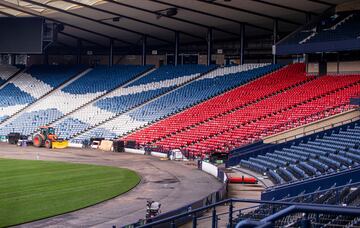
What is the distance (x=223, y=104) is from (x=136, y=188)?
75.9 feet

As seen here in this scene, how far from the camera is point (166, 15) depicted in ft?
168

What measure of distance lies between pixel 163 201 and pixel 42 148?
995 inches

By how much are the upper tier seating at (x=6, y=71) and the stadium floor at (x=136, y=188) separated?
22.6 m

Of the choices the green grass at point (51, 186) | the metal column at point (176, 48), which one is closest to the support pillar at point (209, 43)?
the metal column at point (176, 48)

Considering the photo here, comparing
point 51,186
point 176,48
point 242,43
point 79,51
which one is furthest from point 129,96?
point 51,186

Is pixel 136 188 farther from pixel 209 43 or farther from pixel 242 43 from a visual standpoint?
pixel 209 43

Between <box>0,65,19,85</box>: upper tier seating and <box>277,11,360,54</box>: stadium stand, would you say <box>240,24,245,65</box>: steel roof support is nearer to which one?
<box>277,11,360,54</box>: stadium stand

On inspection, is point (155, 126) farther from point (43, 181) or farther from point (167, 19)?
point (43, 181)

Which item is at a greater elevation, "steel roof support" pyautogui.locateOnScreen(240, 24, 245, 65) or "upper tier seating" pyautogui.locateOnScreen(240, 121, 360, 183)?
"steel roof support" pyautogui.locateOnScreen(240, 24, 245, 65)

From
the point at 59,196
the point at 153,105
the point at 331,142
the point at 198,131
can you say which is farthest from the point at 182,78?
the point at 59,196

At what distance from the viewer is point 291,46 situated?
153 feet

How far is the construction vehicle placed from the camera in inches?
1853

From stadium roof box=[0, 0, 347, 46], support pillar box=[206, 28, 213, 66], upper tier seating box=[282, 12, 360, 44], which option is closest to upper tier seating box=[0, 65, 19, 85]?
Result: stadium roof box=[0, 0, 347, 46]

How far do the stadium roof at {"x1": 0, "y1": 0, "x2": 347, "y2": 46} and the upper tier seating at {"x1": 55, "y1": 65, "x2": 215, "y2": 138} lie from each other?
4.05 meters
